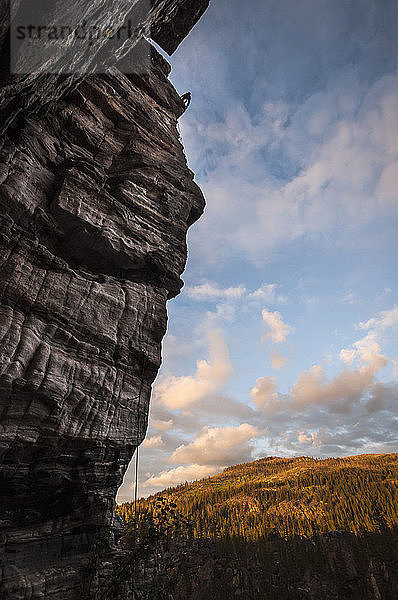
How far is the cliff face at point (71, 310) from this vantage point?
11469 millimetres

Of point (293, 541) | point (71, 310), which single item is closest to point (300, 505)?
point (293, 541)

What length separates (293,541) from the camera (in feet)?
297

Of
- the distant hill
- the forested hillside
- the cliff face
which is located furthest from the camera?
the forested hillside

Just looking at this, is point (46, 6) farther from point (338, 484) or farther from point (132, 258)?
point (338, 484)

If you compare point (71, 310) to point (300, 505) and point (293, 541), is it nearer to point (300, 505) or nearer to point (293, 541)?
point (293, 541)

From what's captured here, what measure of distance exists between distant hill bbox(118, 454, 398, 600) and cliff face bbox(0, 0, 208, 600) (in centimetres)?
366

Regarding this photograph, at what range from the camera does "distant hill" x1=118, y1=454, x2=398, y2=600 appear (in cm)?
5531

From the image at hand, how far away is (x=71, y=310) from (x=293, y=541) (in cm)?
10602

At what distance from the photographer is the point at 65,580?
12.2 meters

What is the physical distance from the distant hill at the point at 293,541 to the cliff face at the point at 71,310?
3.66 metres

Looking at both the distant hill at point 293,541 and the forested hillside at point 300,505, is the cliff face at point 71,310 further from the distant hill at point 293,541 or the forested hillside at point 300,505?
the forested hillside at point 300,505

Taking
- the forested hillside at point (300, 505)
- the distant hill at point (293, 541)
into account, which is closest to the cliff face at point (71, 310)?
the distant hill at point (293, 541)

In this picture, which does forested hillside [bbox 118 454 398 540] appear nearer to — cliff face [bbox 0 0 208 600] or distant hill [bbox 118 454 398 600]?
distant hill [bbox 118 454 398 600]

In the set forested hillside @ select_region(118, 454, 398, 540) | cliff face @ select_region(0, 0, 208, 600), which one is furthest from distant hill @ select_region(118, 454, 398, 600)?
cliff face @ select_region(0, 0, 208, 600)
